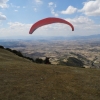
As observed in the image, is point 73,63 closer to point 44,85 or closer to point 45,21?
point 45,21

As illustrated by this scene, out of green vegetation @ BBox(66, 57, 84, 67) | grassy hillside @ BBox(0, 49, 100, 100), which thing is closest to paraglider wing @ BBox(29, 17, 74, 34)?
grassy hillside @ BBox(0, 49, 100, 100)

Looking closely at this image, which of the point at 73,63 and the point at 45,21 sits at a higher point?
the point at 45,21

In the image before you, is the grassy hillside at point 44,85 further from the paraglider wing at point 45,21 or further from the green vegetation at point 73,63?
the green vegetation at point 73,63

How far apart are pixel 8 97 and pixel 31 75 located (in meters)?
6.74

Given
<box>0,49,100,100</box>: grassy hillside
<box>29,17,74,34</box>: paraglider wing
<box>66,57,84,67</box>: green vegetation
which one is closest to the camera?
<box>0,49,100,100</box>: grassy hillside

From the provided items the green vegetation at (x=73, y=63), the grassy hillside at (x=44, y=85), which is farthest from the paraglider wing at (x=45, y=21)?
the green vegetation at (x=73, y=63)

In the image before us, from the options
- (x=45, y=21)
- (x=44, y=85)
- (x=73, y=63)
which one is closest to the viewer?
(x=44, y=85)

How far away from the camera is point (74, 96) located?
15.5 m

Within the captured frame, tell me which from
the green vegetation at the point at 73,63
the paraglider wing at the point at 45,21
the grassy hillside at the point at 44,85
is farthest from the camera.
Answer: the green vegetation at the point at 73,63

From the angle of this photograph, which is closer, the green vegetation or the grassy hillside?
the grassy hillside

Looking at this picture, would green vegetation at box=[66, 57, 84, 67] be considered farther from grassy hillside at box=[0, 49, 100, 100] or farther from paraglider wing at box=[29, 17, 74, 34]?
grassy hillside at box=[0, 49, 100, 100]

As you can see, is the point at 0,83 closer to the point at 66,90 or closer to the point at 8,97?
the point at 8,97

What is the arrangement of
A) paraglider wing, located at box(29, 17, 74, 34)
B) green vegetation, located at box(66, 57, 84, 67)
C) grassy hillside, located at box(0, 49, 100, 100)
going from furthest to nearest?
1. green vegetation, located at box(66, 57, 84, 67)
2. paraglider wing, located at box(29, 17, 74, 34)
3. grassy hillside, located at box(0, 49, 100, 100)

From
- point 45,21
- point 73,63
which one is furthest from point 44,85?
point 73,63
